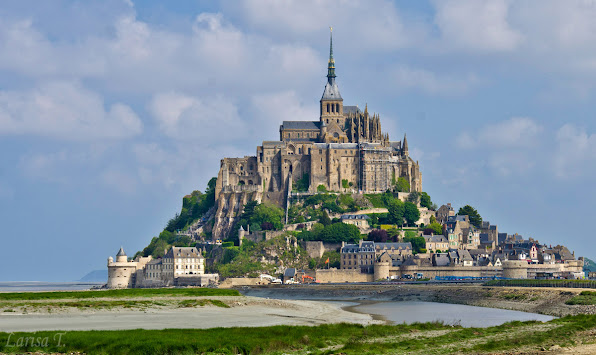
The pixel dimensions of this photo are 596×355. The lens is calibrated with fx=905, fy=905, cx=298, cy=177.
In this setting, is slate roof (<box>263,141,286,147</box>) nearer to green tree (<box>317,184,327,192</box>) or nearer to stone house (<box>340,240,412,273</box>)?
green tree (<box>317,184,327,192</box>)

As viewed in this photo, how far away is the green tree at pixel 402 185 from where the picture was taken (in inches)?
5035

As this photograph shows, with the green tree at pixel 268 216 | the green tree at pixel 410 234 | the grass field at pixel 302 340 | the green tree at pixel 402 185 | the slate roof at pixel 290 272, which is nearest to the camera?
the grass field at pixel 302 340

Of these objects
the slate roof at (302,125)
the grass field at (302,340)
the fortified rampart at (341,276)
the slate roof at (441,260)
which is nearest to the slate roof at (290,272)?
the fortified rampart at (341,276)

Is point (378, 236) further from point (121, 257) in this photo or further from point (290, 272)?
point (121, 257)

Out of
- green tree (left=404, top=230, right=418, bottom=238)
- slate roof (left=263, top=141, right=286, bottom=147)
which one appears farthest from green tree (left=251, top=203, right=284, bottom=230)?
green tree (left=404, top=230, right=418, bottom=238)

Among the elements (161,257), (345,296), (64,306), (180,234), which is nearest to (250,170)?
(180,234)

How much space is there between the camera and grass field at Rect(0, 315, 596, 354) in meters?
35.2

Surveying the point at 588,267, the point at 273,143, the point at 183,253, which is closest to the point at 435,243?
the point at 273,143

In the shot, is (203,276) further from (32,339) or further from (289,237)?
(32,339)

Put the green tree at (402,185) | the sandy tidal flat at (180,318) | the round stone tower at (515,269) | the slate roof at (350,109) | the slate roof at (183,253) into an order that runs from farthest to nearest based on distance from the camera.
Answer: the slate roof at (350,109)
the green tree at (402,185)
the slate roof at (183,253)
the round stone tower at (515,269)
the sandy tidal flat at (180,318)

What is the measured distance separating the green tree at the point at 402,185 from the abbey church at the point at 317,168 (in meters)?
0.84

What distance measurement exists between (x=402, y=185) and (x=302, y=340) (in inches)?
3578

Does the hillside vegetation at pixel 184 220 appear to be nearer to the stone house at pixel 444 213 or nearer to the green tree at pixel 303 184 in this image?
the green tree at pixel 303 184
